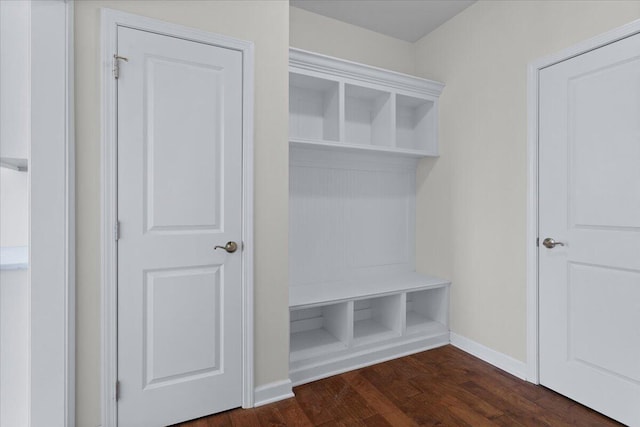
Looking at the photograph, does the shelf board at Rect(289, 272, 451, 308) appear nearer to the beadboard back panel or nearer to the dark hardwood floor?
the beadboard back panel

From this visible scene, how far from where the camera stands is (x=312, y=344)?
2.51m

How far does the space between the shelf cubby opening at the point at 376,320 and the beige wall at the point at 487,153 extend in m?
0.56

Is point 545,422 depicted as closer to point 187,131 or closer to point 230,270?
point 230,270

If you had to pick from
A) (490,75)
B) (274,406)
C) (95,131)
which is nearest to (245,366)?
(274,406)

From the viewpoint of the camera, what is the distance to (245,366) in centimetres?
194

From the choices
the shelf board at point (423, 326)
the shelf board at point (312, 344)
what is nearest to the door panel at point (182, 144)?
the shelf board at point (312, 344)

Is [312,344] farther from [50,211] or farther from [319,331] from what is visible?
[50,211]

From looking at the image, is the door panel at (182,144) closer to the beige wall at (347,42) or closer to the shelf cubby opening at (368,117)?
the beige wall at (347,42)

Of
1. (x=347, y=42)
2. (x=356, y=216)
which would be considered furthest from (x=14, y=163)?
(x=347, y=42)

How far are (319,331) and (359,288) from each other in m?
0.49

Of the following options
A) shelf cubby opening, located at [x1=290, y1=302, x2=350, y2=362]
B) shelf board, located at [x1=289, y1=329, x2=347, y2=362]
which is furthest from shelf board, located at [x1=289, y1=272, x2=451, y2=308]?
shelf board, located at [x1=289, y1=329, x2=347, y2=362]

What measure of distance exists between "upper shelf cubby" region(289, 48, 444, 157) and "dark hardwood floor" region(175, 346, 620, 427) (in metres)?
1.70

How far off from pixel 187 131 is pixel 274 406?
163 centimetres

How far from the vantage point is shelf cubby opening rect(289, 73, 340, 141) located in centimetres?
269
